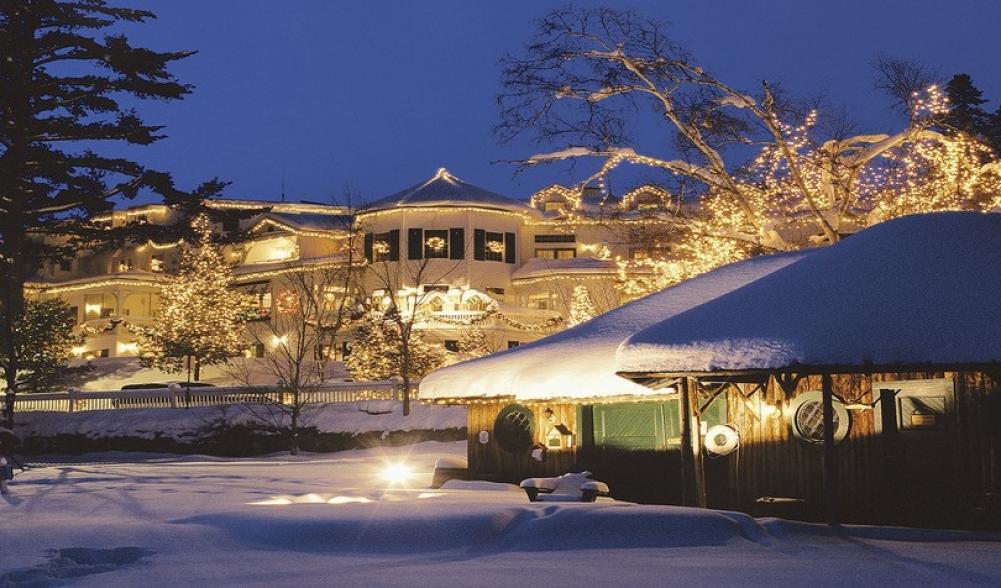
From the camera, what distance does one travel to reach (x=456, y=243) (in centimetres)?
5675

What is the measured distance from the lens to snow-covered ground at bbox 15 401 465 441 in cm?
3731

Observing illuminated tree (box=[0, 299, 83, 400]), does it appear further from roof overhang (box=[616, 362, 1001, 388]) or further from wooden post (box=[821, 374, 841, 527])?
wooden post (box=[821, 374, 841, 527])

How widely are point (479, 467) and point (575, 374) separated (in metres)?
3.83

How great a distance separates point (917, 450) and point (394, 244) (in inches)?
1621

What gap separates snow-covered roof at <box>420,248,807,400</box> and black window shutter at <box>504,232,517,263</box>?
117ft

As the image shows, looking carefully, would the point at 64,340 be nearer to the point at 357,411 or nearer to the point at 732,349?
the point at 357,411

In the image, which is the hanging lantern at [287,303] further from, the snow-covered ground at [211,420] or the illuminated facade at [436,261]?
the snow-covered ground at [211,420]

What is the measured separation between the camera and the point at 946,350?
14.7 meters

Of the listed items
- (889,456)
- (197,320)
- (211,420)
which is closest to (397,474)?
(889,456)

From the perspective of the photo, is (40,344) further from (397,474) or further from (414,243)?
(397,474)

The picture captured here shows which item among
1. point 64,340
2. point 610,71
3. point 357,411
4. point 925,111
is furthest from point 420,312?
point 925,111

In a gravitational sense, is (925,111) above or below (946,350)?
above

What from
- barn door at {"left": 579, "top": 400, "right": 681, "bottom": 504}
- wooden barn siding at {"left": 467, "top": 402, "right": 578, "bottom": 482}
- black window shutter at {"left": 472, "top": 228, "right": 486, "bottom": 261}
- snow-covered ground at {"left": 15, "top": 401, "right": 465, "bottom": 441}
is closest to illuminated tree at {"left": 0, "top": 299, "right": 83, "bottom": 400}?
snow-covered ground at {"left": 15, "top": 401, "right": 465, "bottom": 441}

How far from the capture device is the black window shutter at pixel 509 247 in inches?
2303
